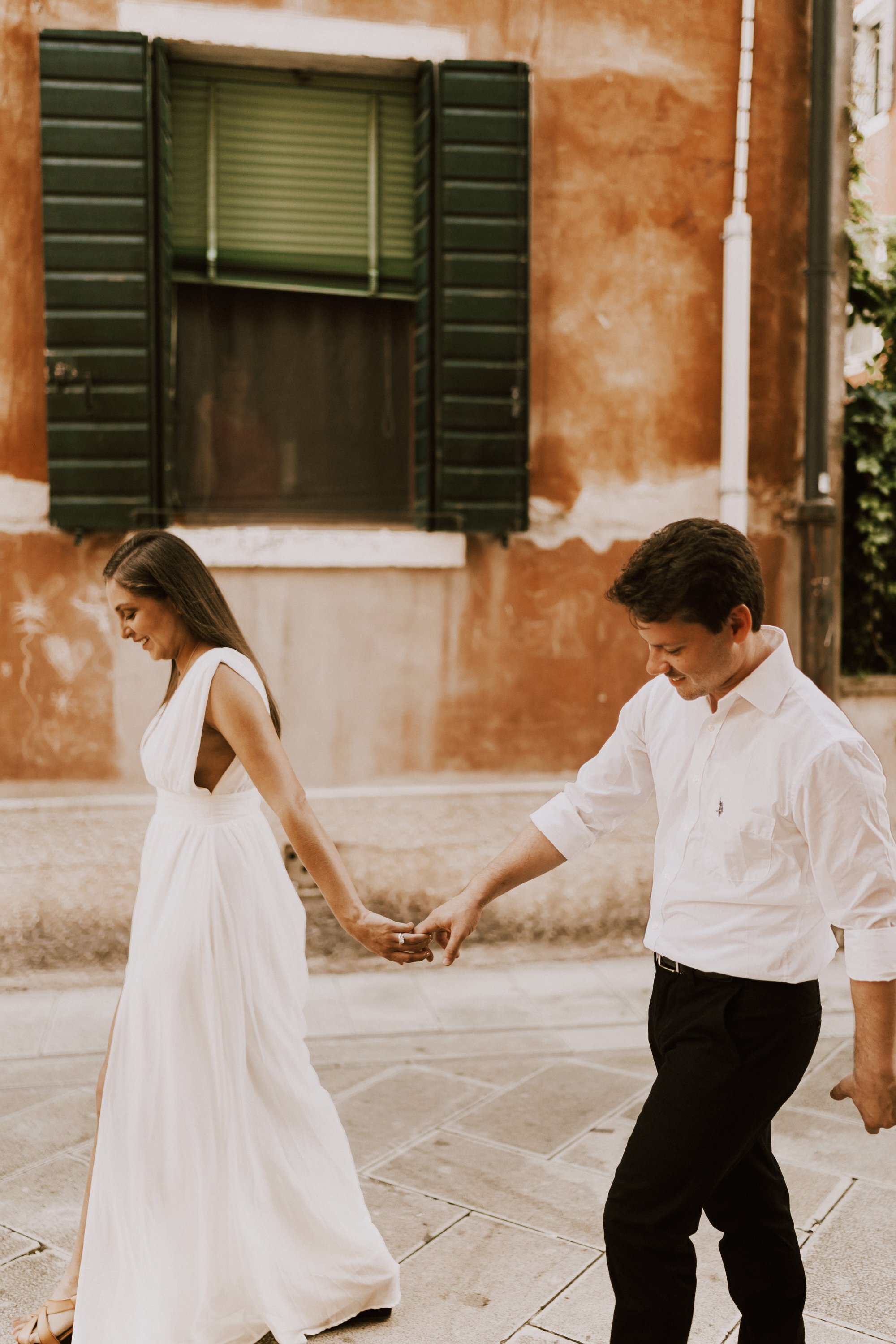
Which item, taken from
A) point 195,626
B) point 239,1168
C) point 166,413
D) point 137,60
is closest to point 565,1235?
point 239,1168

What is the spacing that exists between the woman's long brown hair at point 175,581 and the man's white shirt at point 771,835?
3.25ft

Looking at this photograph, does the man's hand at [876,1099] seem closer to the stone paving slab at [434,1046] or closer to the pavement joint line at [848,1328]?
the pavement joint line at [848,1328]

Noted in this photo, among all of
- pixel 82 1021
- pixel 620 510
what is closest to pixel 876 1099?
pixel 82 1021

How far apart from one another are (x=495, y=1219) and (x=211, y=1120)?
3.51 feet

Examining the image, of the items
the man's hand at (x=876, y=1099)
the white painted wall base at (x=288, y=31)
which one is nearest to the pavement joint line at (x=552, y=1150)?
the man's hand at (x=876, y=1099)

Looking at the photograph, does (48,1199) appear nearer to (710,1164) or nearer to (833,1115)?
(710,1164)

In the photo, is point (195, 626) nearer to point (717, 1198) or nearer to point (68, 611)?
point (717, 1198)

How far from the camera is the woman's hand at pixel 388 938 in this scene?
2.78m

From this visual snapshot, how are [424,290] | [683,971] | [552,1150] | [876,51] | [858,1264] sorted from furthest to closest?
1. [876,51]
2. [424,290]
3. [552,1150]
4. [858,1264]
5. [683,971]

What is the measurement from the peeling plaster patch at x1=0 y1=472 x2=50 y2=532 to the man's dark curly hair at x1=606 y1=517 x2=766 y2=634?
3.95 metres

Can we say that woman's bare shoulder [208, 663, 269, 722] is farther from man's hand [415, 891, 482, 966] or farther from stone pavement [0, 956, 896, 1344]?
stone pavement [0, 956, 896, 1344]

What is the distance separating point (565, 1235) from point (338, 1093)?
1.21m

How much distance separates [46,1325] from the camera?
2689mm

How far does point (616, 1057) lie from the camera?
4605mm
